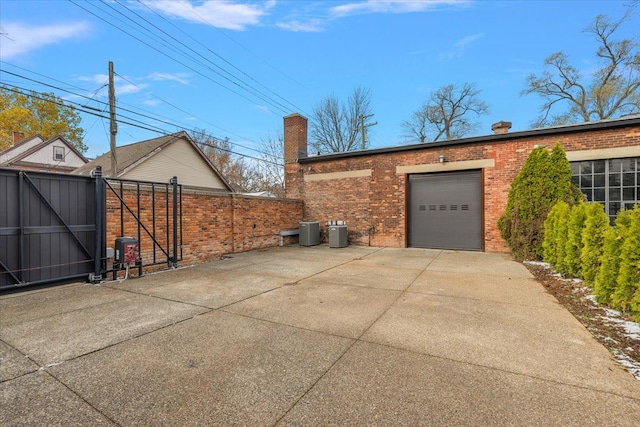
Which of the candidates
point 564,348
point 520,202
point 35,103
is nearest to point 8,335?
point 564,348

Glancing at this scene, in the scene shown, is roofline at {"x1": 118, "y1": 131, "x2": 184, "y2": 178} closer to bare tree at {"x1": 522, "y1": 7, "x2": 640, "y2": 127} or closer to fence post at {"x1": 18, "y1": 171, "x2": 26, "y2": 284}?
fence post at {"x1": 18, "y1": 171, "x2": 26, "y2": 284}

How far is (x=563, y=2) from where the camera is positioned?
31.7 ft

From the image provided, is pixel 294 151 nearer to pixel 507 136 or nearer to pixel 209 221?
pixel 209 221

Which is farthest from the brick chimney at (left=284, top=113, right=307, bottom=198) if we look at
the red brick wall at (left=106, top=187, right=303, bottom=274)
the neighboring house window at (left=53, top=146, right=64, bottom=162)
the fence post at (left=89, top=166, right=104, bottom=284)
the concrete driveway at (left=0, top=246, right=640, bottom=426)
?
the neighboring house window at (left=53, top=146, right=64, bottom=162)

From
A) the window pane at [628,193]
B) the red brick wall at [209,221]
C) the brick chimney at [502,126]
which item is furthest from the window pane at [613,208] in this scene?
the red brick wall at [209,221]

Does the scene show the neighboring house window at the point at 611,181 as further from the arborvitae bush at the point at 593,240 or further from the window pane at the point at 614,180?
the arborvitae bush at the point at 593,240

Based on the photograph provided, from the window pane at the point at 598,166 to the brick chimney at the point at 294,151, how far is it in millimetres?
10204

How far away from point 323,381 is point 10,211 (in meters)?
6.08

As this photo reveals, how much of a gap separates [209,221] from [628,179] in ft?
39.8

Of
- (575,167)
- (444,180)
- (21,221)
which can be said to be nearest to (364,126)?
(444,180)

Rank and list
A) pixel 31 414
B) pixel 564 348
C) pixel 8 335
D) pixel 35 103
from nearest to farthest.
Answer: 1. pixel 31 414
2. pixel 564 348
3. pixel 8 335
4. pixel 35 103

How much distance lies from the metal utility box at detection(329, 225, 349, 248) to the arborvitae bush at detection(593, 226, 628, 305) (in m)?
7.92

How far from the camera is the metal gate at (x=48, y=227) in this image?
5062 millimetres

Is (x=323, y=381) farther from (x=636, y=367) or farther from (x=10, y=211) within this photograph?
(x=10, y=211)
